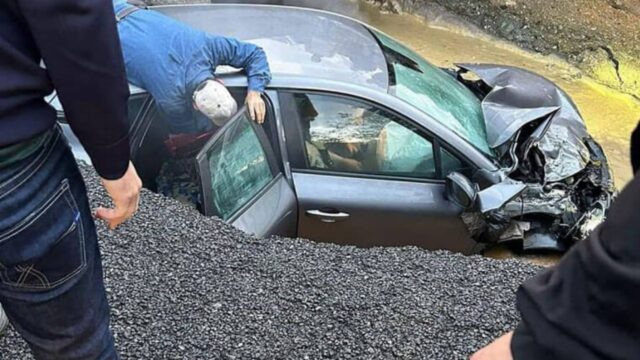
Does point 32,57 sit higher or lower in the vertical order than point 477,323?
higher

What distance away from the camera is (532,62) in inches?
404

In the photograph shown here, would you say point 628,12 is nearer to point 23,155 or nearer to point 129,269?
point 129,269

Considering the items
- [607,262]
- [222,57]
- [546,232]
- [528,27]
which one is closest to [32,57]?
[607,262]

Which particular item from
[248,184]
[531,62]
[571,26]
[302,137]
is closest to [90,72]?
[248,184]

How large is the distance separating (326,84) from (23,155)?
273cm

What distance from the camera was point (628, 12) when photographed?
34.8 feet

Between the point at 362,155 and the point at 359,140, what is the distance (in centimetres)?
10

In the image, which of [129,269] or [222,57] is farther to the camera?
[222,57]

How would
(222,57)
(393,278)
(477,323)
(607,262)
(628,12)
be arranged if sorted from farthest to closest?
1. (628,12)
2. (222,57)
3. (393,278)
4. (477,323)
5. (607,262)

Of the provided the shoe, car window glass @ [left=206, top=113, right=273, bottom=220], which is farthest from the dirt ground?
the shoe

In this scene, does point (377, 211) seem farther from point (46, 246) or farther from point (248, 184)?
point (46, 246)

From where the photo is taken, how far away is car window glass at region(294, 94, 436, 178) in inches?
169

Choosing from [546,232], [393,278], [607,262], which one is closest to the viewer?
[607,262]

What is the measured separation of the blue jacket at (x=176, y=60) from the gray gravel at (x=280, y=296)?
24.8 inches
